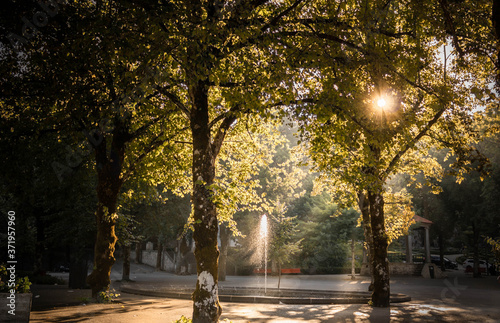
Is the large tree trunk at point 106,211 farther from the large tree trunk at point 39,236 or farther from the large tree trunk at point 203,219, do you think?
the large tree trunk at point 39,236

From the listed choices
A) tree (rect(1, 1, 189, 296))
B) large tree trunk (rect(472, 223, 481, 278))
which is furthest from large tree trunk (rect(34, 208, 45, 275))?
large tree trunk (rect(472, 223, 481, 278))

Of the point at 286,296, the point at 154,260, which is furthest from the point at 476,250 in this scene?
the point at 154,260

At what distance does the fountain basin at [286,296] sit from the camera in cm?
A: 1728

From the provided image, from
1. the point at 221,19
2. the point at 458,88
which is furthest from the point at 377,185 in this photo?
the point at 221,19

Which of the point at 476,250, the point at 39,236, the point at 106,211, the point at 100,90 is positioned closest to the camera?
the point at 100,90

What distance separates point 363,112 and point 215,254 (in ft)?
17.3

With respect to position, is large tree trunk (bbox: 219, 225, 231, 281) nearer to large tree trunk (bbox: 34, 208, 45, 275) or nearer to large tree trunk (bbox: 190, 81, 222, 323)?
large tree trunk (bbox: 34, 208, 45, 275)

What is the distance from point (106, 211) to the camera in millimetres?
13734

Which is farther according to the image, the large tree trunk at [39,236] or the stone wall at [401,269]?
the stone wall at [401,269]

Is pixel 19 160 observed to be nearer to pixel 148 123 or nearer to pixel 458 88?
pixel 148 123

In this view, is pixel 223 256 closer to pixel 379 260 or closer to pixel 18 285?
pixel 379 260

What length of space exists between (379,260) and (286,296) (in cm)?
724

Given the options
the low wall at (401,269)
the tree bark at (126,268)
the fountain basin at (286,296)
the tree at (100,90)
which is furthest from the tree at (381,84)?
the low wall at (401,269)

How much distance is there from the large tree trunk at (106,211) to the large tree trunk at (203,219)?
5428 millimetres
